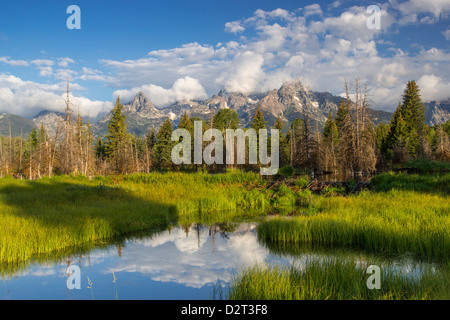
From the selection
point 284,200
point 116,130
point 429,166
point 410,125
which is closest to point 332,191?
point 284,200

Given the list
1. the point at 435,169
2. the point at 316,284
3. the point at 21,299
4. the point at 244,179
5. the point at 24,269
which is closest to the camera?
the point at 316,284

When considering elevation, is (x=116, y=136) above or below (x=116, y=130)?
below

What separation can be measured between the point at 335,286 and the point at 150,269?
5449 millimetres

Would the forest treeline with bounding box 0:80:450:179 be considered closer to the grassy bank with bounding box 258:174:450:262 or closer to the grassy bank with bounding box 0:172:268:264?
the grassy bank with bounding box 0:172:268:264

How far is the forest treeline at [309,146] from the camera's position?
33.1 m

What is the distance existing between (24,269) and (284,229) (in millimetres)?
8967

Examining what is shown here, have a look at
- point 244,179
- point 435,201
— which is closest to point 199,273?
point 435,201

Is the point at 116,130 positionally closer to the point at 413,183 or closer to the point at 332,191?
the point at 332,191

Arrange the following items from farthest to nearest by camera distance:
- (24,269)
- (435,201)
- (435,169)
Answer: (435,169) → (435,201) → (24,269)

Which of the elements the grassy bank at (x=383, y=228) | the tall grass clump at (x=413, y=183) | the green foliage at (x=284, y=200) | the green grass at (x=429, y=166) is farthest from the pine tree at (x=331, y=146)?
the grassy bank at (x=383, y=228)

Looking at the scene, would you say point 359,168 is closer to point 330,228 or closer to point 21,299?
point 330,228

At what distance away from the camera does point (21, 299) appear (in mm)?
6805

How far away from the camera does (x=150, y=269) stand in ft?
30.0

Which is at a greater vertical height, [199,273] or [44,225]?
[44,225]
